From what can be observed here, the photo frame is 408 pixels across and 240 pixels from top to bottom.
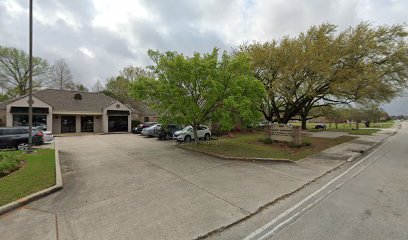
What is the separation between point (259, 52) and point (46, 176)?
18235 millimetres

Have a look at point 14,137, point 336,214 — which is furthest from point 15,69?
point 336,214

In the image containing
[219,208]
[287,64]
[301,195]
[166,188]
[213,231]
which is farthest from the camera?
[287,64]

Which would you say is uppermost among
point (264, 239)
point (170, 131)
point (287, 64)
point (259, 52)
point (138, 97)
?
point (259, 52)

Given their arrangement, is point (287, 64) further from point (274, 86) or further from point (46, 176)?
point (46, 176)

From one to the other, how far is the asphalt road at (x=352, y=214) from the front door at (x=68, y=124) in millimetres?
31189

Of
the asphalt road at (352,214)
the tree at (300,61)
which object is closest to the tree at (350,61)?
the tree at (300,61)

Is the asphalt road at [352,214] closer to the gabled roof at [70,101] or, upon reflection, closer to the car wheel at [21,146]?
the car wheel at [21,146]

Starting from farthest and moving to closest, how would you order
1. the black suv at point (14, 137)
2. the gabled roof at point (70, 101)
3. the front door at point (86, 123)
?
the front door at point (86, 123)
the gabled roof at point (70, 101)
the black suv at point (14, 137)

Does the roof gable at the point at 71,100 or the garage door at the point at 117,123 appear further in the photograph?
the garage door at the point at 117,123

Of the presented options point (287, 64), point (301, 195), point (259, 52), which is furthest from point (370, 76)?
point (301, 195)

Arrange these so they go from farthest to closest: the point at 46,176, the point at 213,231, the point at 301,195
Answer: the point at 46,176
the point at 301,195
the point at 213,231

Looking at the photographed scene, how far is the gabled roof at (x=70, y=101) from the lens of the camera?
27766 mm

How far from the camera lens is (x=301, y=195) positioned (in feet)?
18.9

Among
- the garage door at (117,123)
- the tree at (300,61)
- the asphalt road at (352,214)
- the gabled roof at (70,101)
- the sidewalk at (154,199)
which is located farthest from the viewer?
the garage door at (117,123)
